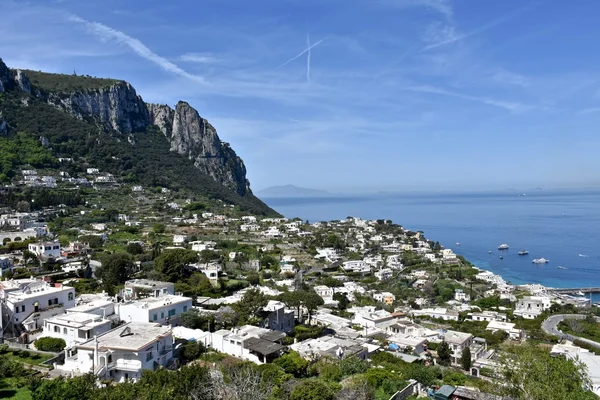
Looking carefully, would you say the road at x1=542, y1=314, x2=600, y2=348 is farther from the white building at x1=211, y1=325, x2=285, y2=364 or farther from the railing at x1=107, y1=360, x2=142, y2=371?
the railing at x1=107, y1=360, x2=142, y2=371

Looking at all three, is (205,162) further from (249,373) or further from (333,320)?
(249,373)

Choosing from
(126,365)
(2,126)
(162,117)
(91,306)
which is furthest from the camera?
(162,117)

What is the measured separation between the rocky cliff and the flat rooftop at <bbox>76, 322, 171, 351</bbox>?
70576mm

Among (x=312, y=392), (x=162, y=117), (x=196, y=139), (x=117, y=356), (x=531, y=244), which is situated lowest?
(x=531, y=244)

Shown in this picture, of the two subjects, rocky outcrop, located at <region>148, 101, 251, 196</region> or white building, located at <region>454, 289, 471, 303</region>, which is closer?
white building, located at <region>454, 289, 471, 303</region>

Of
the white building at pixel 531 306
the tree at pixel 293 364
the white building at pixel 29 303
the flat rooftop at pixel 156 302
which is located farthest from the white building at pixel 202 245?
the white building at pixel 531 306

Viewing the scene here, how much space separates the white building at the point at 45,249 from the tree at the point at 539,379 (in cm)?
2995

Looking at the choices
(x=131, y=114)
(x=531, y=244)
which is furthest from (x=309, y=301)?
(x=131, y=114)

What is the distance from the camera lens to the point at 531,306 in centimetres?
3825

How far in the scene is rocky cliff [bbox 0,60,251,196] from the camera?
310 feet

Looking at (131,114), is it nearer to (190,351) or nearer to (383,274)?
(383,274)

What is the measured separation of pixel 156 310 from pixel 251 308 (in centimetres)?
451

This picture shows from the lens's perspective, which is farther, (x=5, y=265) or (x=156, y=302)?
(x=5, y=265)

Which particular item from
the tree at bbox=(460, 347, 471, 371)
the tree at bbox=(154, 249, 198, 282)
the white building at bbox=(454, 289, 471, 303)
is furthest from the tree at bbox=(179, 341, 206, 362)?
the white building at bbox=(454, 289, 471, 303)
